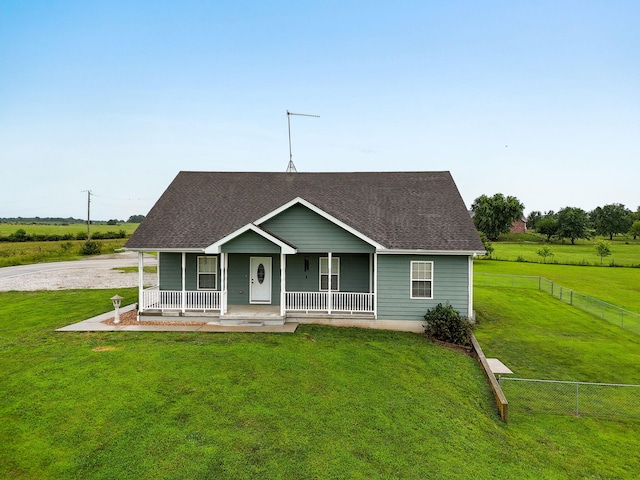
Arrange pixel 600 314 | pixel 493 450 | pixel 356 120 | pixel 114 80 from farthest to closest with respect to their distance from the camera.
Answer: pixel 356 120, pixel 114 80, pixel 600 314, pixel 493 450

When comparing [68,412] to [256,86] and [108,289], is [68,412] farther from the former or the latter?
[256,86]

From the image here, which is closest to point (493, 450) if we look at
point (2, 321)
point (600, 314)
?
point (600, 314)

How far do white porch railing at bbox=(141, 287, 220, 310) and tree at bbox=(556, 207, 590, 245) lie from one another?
92150 mm

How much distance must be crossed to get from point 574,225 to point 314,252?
297 feet

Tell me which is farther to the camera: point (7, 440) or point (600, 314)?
point (600, 314)

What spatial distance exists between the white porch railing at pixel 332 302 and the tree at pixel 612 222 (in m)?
112

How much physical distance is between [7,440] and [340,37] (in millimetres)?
28265

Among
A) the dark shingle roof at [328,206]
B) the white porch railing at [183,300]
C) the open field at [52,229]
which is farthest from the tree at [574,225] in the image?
the open field at [52,229]

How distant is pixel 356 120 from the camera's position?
105 ft

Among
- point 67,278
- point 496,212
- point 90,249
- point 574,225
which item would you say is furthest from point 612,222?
point 90,249

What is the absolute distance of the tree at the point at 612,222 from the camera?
319ft

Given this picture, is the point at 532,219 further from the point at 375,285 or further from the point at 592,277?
the point at 375,285

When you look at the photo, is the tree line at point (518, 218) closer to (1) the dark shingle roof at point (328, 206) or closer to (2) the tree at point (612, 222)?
(2) the tree at point (612, 222)

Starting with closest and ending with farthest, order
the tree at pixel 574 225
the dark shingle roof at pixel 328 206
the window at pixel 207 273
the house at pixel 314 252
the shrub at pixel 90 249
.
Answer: the house at pixel 314 252, the dark shingle roof at pixel 328 206, the window at pixel 207 273, the shrub at pixel 90 249, the tree at pixel 574 225
